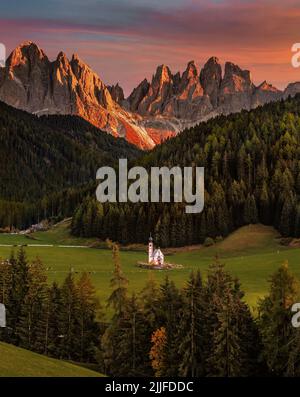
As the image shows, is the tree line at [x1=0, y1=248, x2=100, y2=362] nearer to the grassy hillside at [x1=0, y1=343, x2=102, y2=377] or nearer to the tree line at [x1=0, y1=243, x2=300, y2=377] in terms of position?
the tree line at [x1=0, y1=243, x2=300, y2=377]

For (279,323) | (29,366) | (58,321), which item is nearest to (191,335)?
(279,323)

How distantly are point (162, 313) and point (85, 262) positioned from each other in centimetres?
7815

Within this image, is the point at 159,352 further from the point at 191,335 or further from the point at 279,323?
the point at 279,323

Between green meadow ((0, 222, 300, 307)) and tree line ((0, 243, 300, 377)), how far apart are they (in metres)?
10.9

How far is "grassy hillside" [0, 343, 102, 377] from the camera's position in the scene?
149ft

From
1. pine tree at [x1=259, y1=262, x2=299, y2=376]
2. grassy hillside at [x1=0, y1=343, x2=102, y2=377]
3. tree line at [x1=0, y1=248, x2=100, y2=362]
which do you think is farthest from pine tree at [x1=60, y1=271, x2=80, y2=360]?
pine tree at [x1=259, y1=262, x2=299, y2=376]

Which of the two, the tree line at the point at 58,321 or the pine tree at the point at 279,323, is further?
the tree line at the point at 58,321

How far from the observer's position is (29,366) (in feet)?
155

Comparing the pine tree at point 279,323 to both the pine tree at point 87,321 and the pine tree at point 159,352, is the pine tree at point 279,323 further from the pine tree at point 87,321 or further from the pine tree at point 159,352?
the pine tree at point 87,321

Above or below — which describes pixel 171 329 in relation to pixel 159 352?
above

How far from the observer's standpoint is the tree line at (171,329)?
6256 cm

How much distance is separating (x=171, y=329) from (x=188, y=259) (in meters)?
95.3

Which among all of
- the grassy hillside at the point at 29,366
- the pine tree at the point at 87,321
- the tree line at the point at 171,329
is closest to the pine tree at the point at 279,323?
the tree line at the point at 171,329

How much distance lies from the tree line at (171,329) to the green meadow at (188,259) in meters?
10.9
